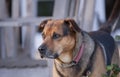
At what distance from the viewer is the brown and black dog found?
16.9ft

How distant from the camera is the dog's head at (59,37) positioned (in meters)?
5.11

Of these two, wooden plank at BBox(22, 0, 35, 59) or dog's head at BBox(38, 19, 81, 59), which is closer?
dog's head at BBox(38, 19, 81, 59)

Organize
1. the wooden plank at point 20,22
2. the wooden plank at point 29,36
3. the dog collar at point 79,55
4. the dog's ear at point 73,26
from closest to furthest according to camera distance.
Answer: the dog's ear at point 73,26 → the dog collar at point 79,55 → the wooden plank at point 20,22 → the wooden plank at point 29,36

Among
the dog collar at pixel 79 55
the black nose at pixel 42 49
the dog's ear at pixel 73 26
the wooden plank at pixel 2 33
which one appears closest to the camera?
the black nose at pixel 42 49

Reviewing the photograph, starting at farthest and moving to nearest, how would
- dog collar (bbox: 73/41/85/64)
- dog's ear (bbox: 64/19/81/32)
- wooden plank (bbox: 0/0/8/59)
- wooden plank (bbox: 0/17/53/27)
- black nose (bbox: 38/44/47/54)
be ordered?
wooden plank (bbox: 0/0/8/59)
wooden plank (bbox: 0/17/53/27)
dog collar (bbox: 73/41/85/64)
dog's ear (bbox: 64/19/81/32)
black nose (bbox: 38/44/47/54)

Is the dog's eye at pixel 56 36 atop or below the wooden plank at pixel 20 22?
atop

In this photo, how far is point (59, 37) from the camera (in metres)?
5.18

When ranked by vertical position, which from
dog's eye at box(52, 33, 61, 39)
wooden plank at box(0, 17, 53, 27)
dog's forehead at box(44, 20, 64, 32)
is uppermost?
dog's forehead at box(44, 20, 64, 32)

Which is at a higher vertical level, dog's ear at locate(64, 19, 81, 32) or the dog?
dog's ear at locate(64, 19, 81, 32)

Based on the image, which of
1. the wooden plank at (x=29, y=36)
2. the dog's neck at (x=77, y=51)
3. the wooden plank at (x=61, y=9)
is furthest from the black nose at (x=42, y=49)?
the wooden plank at (x=29, y=36)

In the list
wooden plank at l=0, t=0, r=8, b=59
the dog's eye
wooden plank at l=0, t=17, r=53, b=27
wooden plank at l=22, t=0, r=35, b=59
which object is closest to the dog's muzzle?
the dog's eye

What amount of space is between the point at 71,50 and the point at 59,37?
18cm

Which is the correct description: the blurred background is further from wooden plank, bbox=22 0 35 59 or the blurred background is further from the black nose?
the black nose

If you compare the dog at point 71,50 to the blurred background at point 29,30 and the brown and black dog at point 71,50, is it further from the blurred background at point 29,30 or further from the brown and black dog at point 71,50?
the blurred background at point 29,30
